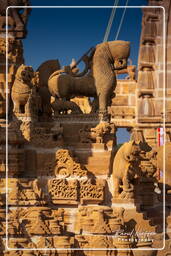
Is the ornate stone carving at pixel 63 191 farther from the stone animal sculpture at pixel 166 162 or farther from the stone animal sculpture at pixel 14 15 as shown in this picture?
the stone animal sculpture at pixel 14 15

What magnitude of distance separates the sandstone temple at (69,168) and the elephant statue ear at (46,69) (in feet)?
0.06

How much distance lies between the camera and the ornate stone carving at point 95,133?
3100 centimetres

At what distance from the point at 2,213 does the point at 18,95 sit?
375 centimetres

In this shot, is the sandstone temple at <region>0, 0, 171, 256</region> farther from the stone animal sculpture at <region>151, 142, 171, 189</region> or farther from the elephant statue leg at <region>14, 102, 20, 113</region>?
the stone animal sculpture at <region>151, 142, 171, 189</region>

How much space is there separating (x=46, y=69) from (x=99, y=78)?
221cm

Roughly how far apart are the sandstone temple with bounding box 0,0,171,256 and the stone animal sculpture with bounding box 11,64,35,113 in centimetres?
3

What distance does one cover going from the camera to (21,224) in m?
29.3

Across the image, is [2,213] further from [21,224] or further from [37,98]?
[37,98]

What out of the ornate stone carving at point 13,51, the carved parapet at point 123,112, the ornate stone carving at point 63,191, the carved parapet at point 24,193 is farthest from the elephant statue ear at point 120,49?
the carved parapet at point 123,112

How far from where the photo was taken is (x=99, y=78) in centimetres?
3188

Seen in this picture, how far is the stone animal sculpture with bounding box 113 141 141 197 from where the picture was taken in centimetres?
3073

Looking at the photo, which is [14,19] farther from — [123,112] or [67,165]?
[123,112]

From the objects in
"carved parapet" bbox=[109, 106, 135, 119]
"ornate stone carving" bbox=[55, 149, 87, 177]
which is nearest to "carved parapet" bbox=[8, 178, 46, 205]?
"ornate stone carving" bbox=[55, 149, 87, 177]

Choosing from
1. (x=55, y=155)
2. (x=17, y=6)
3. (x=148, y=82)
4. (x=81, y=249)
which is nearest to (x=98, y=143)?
(x=55, y=155)
